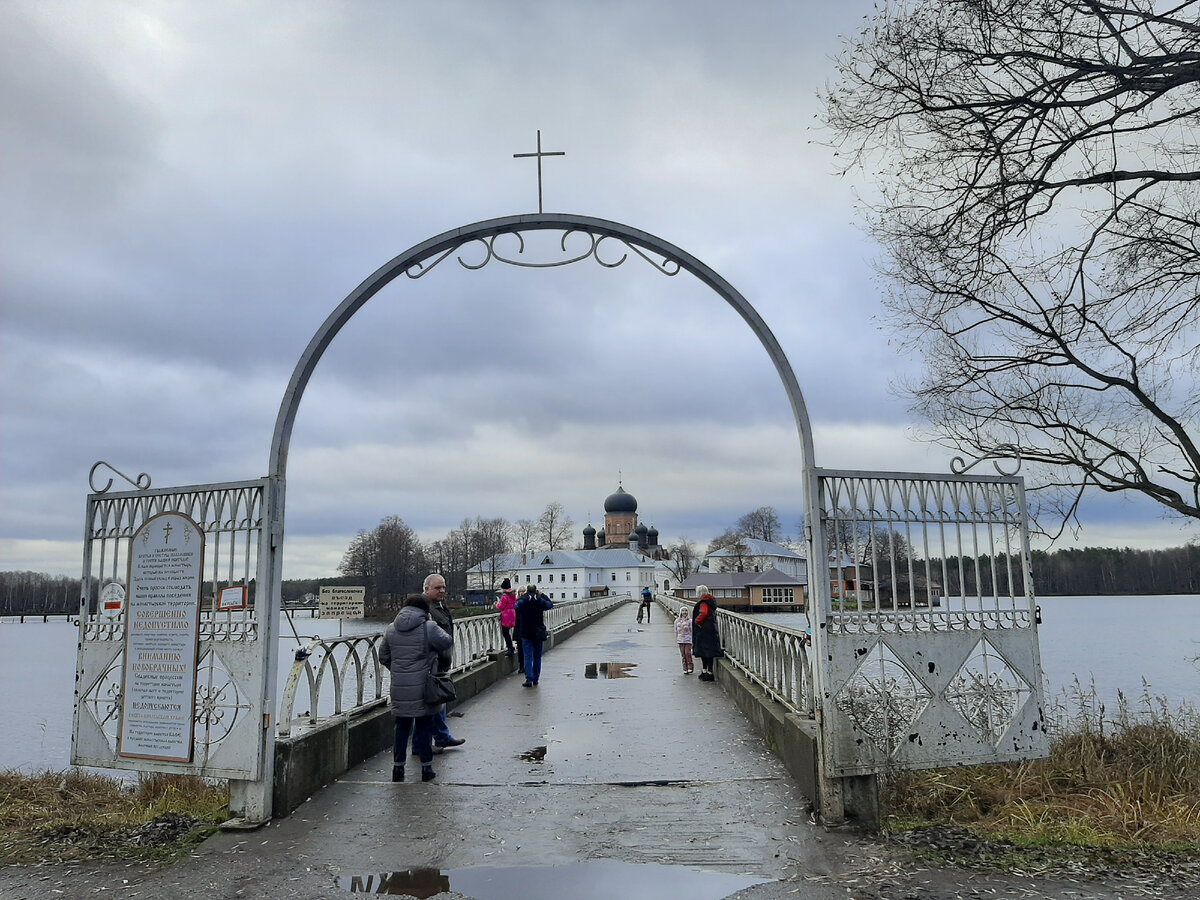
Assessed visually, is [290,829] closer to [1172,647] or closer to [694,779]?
[694,779]

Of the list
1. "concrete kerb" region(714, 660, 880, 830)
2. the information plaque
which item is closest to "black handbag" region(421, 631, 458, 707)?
the information plaque

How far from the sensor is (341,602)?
19.4 metres

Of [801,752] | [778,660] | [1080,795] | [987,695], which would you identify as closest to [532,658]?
[778,660]

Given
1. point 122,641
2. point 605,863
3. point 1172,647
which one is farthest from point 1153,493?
point 1172,647

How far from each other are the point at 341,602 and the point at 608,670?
6.21 meters

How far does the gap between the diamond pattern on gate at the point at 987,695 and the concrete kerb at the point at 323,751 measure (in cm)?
508

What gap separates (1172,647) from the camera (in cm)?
3444

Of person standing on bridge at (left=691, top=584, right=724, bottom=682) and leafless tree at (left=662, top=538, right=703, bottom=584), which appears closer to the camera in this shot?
person standing on bridge at (left=691, top=584, right=724, bottom=682)

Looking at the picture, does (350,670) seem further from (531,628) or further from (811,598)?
(811,598)

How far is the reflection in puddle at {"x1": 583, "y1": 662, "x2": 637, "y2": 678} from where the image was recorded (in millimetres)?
17312

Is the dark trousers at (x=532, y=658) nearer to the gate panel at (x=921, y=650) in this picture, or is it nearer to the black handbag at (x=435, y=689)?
the black handbag at (x=435, y=689)

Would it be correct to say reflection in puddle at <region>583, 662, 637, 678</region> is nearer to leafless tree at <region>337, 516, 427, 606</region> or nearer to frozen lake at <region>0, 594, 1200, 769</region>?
frozen lake at <region>0, 594, 1200, 769</region>

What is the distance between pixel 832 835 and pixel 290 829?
390 cm

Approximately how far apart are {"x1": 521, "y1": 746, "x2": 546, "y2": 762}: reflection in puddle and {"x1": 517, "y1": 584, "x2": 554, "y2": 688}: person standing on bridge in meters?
4.73
